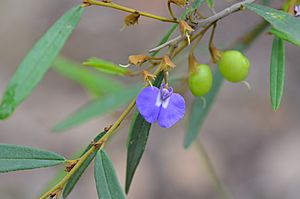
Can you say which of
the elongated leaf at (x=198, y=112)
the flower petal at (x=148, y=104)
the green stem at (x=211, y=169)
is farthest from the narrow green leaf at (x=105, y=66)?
the green stem at (x=211, y=169)

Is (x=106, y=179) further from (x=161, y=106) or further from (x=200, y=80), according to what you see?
(x=200, y=80)

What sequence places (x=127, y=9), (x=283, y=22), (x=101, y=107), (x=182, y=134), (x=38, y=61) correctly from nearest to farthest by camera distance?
(x=283, y=22), (x=127, y=9), (x=38, y=61), (x=101, y=107), (x=182, y=134)

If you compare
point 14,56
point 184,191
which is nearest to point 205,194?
point 184,191

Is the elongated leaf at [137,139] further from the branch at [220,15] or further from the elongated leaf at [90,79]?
the elongated leaf at [90,79]

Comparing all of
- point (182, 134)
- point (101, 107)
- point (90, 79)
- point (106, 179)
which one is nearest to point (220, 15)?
point (106, 179)

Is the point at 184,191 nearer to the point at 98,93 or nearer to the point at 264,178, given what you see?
the point at 264,178

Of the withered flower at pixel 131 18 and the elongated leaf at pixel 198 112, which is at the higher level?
the withered flower at pixel 131 18

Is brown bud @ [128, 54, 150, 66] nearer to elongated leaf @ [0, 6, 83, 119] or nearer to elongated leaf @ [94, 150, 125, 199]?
elongated leaf @ [94, 150, 125, 199]
